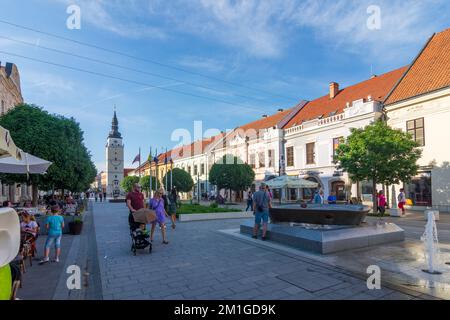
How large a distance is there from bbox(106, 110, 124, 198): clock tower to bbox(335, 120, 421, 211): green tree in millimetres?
88324

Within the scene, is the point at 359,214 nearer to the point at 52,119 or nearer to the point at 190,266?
the point at 190,266

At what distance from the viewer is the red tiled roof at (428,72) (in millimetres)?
20422

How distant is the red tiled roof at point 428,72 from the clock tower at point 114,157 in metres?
86.8

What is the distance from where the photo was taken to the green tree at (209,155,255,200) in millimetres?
32094

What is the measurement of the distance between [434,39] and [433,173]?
41.6 feet

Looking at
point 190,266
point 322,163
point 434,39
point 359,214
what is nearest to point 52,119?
point 190,266

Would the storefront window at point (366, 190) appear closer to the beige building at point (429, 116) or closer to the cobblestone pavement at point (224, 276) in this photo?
the beige building at point (429, 116)

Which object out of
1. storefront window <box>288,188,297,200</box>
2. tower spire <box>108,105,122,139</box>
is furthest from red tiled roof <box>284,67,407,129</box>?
tower spire <box>108,105,122,139</box>

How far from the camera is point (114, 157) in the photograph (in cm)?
9619

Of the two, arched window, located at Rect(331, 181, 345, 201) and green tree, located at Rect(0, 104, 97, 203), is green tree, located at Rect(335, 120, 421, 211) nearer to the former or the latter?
arched window, located at Rect(331, 181, 345, 201)

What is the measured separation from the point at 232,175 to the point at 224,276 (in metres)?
26.3

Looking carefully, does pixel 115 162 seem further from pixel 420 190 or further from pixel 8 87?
pixel 420 190

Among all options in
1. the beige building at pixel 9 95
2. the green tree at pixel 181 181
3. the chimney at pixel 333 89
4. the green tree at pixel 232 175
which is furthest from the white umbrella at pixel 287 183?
the beige building at pixel 9 95

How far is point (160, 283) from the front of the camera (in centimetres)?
536
